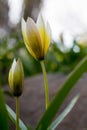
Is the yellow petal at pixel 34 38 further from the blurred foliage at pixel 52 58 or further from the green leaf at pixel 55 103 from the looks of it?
the blurred foliage at pixel 52 58

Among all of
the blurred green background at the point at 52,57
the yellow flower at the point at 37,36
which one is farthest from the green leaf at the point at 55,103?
the blurred green background at the point at 52,57

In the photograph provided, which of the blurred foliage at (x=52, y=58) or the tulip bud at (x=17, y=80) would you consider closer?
the tulip bud at (x=17, y=80)

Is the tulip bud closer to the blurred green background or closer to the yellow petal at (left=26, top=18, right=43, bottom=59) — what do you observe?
the yellow petal at (left=26, top=18, right=43, bottom=59)

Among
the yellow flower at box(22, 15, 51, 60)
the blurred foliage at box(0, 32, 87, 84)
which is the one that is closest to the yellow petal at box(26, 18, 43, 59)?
the yellow flower at box(22, 15, 51, 60)

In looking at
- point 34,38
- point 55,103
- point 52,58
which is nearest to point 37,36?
point 34,38

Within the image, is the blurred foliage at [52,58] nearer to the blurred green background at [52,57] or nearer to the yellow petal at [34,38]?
the blurred green background at [52,57]

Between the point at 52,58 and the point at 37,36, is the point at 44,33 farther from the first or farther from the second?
the point at 52,58

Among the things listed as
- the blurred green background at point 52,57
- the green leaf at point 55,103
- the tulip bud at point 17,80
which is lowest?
the blurred green background at point 52,57

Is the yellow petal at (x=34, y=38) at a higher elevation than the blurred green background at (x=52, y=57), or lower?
higher
